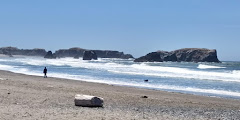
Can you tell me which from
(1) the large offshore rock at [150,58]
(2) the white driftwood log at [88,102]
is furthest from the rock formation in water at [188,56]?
(2) the white driftwood log at [88,102]

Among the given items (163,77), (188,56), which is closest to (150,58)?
(188,56)

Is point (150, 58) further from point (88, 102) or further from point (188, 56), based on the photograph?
point (88, 102)

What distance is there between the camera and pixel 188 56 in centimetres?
15512

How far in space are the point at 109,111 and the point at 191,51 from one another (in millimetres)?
147850

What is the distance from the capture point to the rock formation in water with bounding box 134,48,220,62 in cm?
13075

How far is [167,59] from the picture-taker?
519 ft

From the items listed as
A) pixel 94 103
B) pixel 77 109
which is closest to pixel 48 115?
pixel 77 109

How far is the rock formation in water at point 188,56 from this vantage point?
13075cm

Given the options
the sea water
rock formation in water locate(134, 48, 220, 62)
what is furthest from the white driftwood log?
rock formation in water locate(134, 48, 220, 62)

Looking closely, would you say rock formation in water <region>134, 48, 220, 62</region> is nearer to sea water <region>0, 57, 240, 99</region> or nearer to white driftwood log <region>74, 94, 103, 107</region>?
sea water <region>0, 57, 240, 99</region>

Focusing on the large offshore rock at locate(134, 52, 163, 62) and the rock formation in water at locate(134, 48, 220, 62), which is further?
the rock formation in water at locate(134, 48, 220, 62)

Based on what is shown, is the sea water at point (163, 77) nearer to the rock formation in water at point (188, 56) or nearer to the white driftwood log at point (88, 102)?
the white driftwood log at point (88, 102)

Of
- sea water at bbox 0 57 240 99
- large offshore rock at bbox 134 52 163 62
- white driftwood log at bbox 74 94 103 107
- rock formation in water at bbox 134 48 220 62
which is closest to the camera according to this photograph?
white driftwood log at bbox 74 94 103 107

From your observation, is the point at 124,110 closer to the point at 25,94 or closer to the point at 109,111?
the point at 109,111
